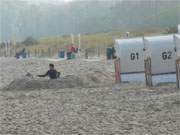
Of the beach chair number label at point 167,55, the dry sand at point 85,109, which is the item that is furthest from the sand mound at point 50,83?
the beach chair number label at point 167,55

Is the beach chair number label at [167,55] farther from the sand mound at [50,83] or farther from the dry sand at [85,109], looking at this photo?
the sand mound at [50,83]

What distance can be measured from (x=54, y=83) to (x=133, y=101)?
6108mm

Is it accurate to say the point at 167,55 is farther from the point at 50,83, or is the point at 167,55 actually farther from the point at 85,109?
the point at 85,109

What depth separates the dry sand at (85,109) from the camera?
11008 mm

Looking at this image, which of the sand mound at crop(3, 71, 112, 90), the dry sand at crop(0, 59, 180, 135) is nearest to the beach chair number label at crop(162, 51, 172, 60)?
the dry sand at crop(0, 59, 180, 135)

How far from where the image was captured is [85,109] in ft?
46.0

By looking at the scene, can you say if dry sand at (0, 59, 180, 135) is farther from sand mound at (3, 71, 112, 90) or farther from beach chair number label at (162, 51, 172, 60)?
beach chair number label at (162, 51, 172, 60)

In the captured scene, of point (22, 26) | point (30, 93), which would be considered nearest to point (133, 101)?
point (30, 93)

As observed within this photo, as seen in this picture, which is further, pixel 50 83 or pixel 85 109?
pixel 50 83

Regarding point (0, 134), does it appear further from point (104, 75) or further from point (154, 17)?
point (154, 17)

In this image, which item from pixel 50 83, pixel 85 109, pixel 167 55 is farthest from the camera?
pixel 50 83

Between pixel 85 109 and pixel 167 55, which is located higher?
pixel 167 55

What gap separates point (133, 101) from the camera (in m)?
15.3

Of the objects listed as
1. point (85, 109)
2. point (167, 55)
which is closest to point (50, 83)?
point (167, 55)
